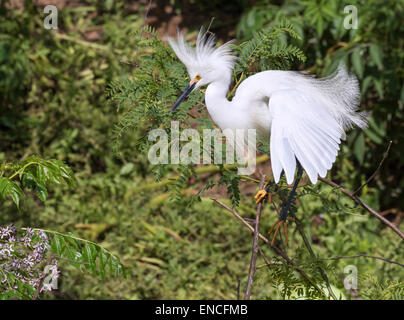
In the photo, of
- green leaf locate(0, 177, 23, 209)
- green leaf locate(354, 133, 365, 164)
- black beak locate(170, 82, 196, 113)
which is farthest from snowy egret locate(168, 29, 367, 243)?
green leaf locate(354, 133, 365, 164)

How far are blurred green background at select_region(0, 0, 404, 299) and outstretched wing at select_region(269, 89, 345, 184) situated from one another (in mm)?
1061

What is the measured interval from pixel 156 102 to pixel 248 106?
0.26m

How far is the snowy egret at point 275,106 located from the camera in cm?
150

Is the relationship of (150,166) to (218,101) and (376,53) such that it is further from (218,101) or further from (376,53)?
(218,101)

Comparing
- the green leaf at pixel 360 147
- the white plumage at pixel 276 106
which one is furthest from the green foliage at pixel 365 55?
the white plumage at pixel 276 106

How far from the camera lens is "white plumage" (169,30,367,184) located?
150 centimetres

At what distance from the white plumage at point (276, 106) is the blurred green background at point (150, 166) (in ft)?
3.42

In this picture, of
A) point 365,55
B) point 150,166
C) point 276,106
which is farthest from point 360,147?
→ point 276,106

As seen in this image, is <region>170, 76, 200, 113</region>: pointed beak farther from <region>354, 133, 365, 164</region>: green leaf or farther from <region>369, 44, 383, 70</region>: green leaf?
<region>354, 133, 365, 164</region>: green leaf

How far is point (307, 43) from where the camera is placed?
3119mm

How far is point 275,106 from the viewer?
1561 mm

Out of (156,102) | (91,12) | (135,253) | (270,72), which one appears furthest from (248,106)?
(91,12)

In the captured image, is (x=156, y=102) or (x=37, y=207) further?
(x=37, y=207)
